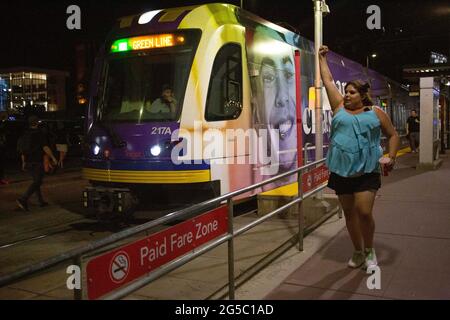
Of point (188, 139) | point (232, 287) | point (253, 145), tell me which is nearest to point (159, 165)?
point (188, 139)

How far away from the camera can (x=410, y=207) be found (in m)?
7.72

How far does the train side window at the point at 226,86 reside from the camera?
680 cm

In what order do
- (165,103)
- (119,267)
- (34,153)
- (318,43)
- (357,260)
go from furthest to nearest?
(34,153) < (318,43) < (165,103) < (357,260) < (119,267)

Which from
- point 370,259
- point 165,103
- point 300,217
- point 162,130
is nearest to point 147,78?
point 165,103

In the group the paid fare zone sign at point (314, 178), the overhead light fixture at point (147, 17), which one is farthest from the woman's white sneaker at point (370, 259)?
the overhead light fixture at point (147, 17)

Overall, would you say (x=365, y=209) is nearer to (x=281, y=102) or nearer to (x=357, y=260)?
(x=357, y=260)

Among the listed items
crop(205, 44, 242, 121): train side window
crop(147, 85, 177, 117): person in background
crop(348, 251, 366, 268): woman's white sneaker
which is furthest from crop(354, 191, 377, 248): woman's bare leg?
crop(147, 85, 177, 117): person in background

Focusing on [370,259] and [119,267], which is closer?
[119,267]

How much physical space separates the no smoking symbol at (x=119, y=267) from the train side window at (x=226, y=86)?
159 inches

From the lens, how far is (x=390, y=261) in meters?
4.93

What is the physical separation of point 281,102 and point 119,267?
6.15 m

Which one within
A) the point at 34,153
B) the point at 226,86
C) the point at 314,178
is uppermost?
the point at 226,86

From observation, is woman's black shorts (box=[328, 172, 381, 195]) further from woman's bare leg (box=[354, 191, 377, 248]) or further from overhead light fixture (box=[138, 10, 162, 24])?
overhead light fixture (box=[138, 10, 162, 24])

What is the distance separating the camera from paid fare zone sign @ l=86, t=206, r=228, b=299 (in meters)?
2.62
